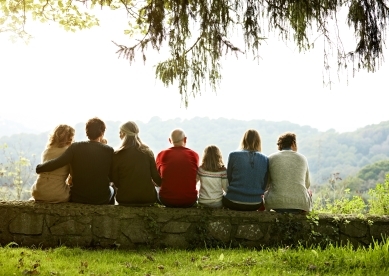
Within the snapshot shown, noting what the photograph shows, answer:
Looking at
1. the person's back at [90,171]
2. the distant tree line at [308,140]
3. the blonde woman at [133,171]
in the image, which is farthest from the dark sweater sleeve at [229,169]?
the distant tree line at [308,140]

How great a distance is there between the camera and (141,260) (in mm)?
4625

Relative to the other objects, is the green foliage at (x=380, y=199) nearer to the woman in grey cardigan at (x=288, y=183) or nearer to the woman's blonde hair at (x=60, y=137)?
the woman in grey cardigan at (x=288, y=183)

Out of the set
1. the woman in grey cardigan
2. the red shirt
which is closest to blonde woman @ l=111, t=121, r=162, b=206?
the red shirt

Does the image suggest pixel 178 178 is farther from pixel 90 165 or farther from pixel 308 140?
pixel 308 140

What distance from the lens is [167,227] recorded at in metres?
5.54

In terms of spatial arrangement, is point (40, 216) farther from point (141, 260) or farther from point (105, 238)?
point (141, 260)

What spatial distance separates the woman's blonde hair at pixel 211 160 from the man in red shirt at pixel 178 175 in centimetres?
12

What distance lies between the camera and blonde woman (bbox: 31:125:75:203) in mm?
5422

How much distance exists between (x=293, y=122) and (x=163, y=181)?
295 ft

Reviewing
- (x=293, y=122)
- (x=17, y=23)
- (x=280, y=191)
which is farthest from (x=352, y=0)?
Result: (x=293, y=122)

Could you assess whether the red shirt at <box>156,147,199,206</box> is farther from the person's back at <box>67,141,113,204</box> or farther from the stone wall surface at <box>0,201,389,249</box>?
the person's back at <box>67,141,113,204</box>

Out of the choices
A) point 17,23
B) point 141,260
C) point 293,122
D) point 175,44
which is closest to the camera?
point 141,260

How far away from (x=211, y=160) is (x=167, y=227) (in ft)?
3.23

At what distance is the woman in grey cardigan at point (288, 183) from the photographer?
18.9ft
